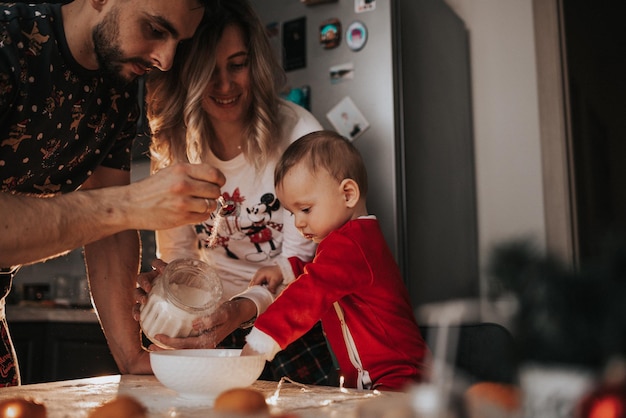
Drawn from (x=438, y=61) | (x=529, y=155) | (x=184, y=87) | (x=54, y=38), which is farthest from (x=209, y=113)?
(x=529, y=155)

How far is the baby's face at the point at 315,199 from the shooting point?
1.35 m

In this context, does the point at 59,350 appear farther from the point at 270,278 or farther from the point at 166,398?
the point at 166,398

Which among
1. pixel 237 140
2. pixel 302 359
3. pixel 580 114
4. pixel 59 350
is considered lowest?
pixel 59 350

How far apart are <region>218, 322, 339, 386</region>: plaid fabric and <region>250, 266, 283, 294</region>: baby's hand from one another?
0.60 feet

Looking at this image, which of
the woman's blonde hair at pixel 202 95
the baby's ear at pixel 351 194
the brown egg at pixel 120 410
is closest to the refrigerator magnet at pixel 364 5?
the woman's blonde hair at pixel 202 95

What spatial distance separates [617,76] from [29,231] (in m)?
2.56

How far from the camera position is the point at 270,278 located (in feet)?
4.52

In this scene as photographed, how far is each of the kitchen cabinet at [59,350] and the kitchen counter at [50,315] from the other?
18mm

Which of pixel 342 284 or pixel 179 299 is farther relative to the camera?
pixel 342 284

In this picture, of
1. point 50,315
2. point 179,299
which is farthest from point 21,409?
point 50,315

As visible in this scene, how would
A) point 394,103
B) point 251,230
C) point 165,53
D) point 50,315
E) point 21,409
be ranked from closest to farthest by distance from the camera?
point 21,409, point 165,53, point 251,230, point 394,103, point 50,315

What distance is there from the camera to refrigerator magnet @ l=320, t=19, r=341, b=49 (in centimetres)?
210

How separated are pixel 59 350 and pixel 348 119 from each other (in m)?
1.64

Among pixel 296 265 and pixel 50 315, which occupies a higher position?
pixel 296 265
